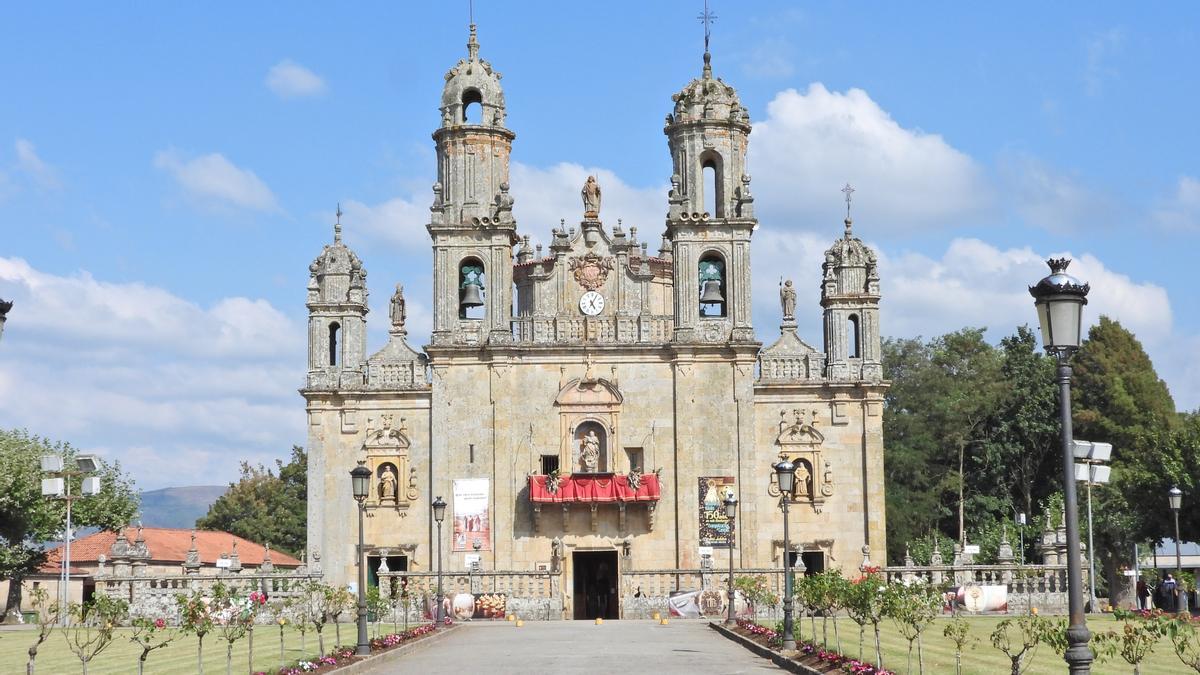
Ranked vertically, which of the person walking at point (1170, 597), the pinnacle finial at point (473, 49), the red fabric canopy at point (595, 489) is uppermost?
the pinnacle finial at point (473, 49)

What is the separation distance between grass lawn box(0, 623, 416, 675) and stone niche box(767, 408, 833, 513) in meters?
18.4

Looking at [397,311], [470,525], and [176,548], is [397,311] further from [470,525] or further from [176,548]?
[176,548]

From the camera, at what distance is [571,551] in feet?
186

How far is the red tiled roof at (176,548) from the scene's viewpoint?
76.2 metres

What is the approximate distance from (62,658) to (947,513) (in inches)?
2328

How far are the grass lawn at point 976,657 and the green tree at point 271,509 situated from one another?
5665 cm

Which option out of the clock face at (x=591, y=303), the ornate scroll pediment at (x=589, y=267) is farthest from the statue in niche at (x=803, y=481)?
the ornate scroll pediment at (x=589, y=267)

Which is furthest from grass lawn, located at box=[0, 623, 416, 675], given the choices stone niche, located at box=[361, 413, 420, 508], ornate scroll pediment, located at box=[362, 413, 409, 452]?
ornate scroll pediment, located at box=[362, 413, 409, 452]

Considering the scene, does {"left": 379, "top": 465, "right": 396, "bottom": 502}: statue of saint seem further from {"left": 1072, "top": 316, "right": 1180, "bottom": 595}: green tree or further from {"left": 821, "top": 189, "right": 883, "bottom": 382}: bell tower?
{"left": 1072, "top": 316, "right": 1180, "bottom": 595}: green tree

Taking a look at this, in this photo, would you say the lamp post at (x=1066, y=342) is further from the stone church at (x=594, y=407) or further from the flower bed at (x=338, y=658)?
the stone church at (x=594, y=407)

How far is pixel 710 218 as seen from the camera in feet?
191

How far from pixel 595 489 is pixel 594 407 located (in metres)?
3.24

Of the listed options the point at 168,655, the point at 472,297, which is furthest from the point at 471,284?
the point at 168,655

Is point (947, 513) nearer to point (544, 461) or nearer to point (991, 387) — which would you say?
point (991, 387)
